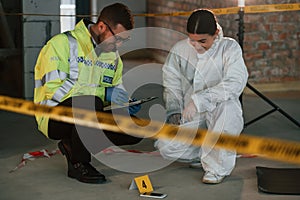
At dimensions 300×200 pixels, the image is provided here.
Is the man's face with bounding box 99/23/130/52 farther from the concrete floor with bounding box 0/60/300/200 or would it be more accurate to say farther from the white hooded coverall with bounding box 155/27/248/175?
the concrete floor with bounding box 0/60/300/200

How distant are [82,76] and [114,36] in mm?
296

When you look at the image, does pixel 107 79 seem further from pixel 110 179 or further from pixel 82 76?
pixel 110 179

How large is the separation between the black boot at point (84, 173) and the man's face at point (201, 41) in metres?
0.90

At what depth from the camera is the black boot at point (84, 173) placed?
382 cm

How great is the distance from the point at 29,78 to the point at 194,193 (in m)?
2.74

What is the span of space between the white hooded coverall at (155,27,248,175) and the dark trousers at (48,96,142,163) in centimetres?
40

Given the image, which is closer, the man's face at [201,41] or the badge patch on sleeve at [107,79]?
the man's face at [201,41]

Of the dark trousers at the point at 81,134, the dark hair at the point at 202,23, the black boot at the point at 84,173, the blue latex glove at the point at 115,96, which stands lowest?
the black boot at the point at 84,173

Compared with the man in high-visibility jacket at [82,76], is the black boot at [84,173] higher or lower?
lower

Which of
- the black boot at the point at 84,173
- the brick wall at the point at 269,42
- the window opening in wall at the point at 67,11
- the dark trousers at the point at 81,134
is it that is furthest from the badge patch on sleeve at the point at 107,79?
the brick wall at the point at 269,42

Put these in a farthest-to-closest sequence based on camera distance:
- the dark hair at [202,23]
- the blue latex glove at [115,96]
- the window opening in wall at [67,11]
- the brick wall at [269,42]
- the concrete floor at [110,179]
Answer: the brick wall at [269,42] → the window opening in wall at [67,11] → the blue latex glove at [115,96] → the dark hair at [202,23] → the concrete floor at [110,179]

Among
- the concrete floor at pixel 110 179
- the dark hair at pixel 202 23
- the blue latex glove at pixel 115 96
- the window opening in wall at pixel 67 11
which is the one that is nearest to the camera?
the concrete floor at pixel 110 179

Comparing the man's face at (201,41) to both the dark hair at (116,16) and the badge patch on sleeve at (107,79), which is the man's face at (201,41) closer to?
the dark hair at (116,16)

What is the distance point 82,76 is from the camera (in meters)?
3.81
